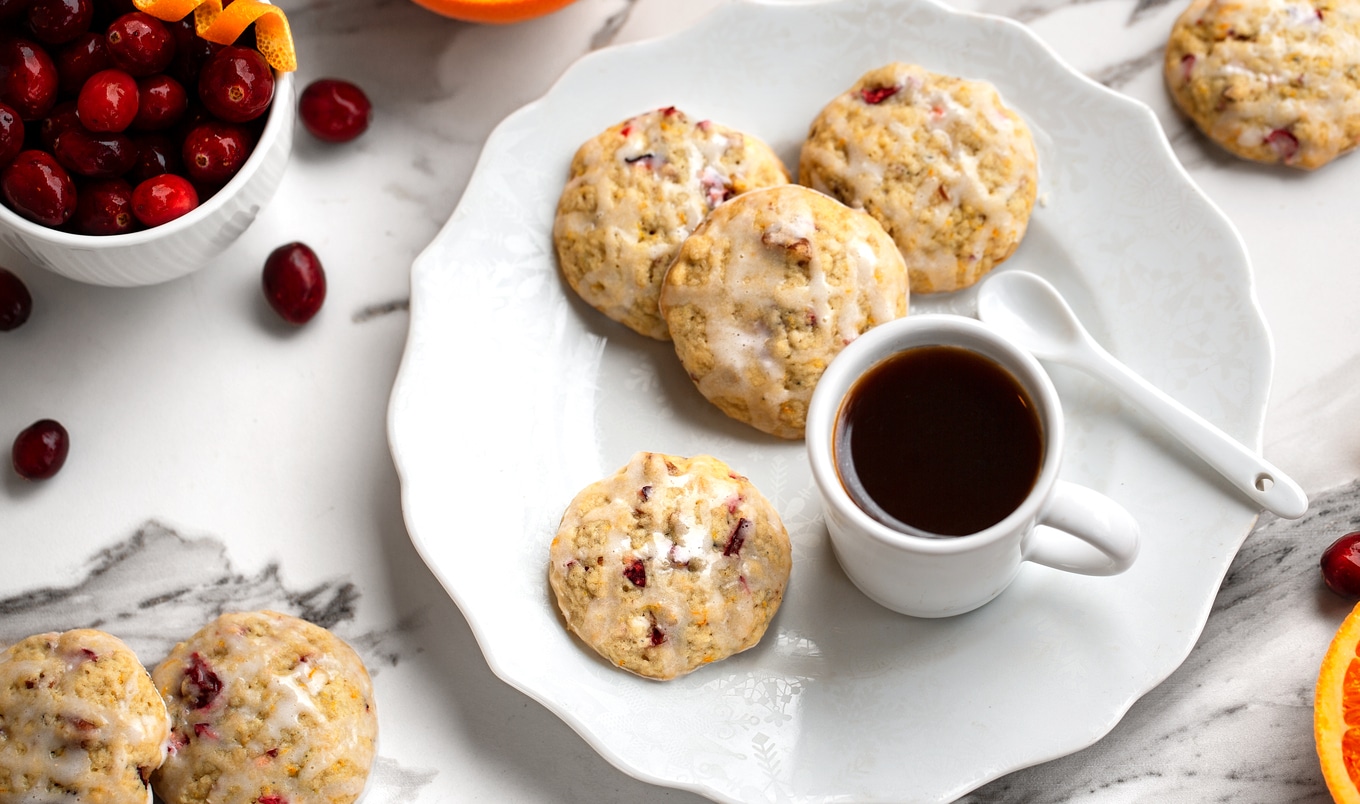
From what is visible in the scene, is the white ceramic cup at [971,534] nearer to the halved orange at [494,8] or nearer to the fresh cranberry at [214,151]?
the halved orange at [494,8]

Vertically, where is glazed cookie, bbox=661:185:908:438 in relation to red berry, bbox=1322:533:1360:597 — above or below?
above

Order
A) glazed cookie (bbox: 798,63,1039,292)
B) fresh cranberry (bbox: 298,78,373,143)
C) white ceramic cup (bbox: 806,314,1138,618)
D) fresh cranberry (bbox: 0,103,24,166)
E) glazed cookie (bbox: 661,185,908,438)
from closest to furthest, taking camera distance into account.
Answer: white ceramic cup (bbox: 806,314,1138,618) → fresh cranberry (bbox: 0,103,24,166) → glazed cookie (bbox: 661,185,908,438) → glazed cookie (bbox: 798,63,1039,292) → fresh cranberry (bbox: 298,78,373,143)

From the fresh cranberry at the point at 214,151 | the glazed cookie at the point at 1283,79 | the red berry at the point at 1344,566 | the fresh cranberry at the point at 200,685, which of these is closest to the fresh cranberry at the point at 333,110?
the fresh cranberry at the point at 214,151

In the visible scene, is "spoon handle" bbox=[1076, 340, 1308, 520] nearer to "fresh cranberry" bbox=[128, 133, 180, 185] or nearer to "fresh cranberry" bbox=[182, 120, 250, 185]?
"fresh cranberry" bbox=[182, 120, 250, 185]

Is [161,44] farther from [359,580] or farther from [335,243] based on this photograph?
[359,580]

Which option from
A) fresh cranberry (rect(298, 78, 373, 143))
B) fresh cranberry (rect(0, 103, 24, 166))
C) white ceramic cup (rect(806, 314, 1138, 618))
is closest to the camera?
white ceramic cup (rect(806, 314, 1138, 618))

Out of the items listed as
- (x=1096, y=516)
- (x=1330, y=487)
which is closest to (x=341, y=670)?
(x=1096, y=516)

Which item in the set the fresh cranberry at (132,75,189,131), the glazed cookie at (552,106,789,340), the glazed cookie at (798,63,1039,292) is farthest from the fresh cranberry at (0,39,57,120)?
the glazed cookie at (798,63,1039,292)

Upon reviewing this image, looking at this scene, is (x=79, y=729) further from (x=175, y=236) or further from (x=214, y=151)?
(x=214, y=151)
